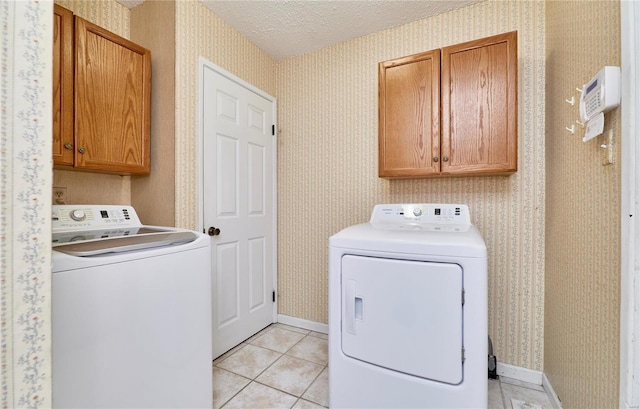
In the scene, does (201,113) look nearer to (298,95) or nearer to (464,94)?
(298,95)

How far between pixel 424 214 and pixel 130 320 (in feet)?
5.39

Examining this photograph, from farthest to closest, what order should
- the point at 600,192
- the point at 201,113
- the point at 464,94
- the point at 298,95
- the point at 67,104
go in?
the point at 298,95
the point at 201,113
the point at 464,94
the point at 67,104
the point at 600,192

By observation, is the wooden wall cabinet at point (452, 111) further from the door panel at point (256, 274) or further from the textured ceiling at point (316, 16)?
the door panel at point (256, 274)

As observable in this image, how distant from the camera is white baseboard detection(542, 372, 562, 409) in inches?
58.4

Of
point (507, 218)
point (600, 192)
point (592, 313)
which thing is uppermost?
point (600, 192)

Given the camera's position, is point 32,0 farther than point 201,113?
No

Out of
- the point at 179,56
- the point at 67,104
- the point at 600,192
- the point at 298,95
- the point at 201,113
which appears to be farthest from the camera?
the point at 298,95

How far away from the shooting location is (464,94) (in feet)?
5.36

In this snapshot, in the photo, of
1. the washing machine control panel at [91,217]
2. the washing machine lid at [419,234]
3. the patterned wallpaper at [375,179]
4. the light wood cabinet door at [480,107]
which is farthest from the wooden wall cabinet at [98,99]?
the light wood cabinet door at [480,107]

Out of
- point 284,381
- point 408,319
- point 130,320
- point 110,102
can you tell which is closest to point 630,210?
point 408,319

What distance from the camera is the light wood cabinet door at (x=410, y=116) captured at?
1.71 metres

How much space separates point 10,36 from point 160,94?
4.43 feet

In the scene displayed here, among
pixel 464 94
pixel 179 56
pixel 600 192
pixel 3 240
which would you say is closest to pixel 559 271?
pixel 600 192

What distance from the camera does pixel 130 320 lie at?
1.03 m
